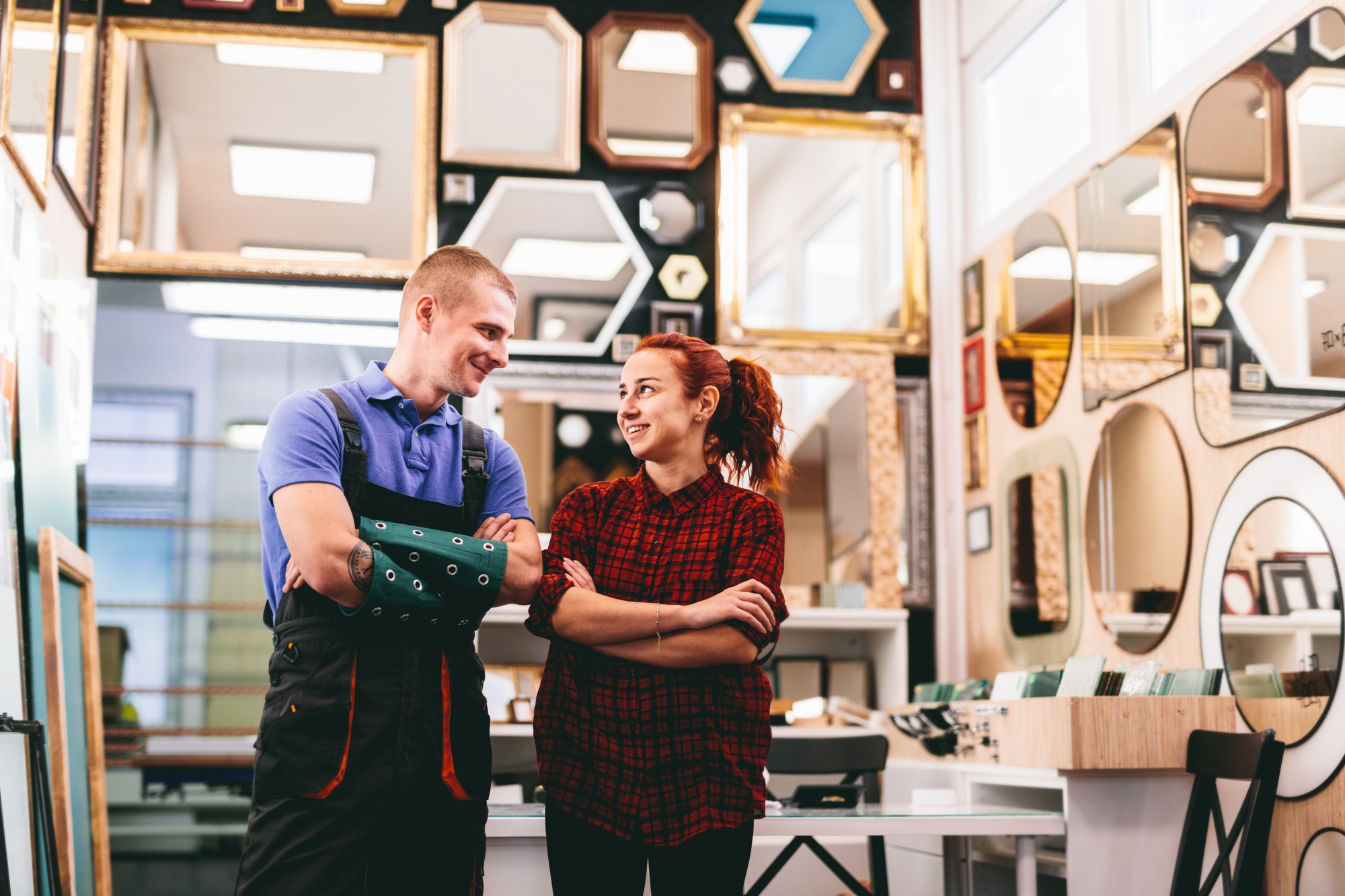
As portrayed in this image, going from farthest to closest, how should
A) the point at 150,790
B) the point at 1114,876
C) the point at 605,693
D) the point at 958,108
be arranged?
the point at 150,790
the point at 958,108
the point at 1114,876
the point at 605,693

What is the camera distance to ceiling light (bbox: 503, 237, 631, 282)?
4793mm

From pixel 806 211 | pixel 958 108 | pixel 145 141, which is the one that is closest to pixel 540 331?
pixel 806 211

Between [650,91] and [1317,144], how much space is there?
2.69 m

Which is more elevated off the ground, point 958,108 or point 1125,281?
point 958,108

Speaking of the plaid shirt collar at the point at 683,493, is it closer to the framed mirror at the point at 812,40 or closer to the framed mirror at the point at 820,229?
the framed mirror at the point at 820,229

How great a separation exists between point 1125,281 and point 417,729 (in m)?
2.75

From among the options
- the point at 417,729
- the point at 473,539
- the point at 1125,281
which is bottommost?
the point at 417,729

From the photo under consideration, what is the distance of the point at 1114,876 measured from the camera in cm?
290

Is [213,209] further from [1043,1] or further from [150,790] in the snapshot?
[1043,1]

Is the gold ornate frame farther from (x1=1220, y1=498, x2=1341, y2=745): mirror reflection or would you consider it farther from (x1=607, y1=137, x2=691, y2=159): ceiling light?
(x1=1220, y1=498, x2=1341, y2=745): mirror reflection

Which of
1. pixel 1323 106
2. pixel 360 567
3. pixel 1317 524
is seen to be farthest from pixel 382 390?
pixel 1323 106

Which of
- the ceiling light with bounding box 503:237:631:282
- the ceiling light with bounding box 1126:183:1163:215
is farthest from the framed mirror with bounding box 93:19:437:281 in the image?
the ceiling light with bounding box 1126:183:1163:215

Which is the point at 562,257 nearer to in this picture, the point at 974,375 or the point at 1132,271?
the point at 974,375

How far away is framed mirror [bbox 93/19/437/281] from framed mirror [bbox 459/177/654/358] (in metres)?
0.27
